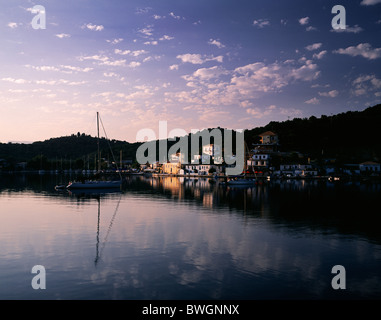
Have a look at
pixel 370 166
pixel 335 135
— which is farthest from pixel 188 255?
pixel 335 135

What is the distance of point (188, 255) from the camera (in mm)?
19828

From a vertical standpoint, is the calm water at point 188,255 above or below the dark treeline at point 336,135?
below

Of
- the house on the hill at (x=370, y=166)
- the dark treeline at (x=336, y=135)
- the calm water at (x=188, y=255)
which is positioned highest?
the dark treeline at (x=336, y=135)

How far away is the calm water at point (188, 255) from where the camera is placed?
14.3 metres

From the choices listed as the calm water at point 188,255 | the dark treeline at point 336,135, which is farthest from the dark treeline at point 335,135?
the calm water at point 188,255

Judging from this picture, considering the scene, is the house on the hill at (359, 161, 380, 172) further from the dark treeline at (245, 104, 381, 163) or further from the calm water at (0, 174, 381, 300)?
the calm water at (0, 174, 381, 300)

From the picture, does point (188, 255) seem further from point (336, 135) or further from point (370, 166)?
point (336, 135)

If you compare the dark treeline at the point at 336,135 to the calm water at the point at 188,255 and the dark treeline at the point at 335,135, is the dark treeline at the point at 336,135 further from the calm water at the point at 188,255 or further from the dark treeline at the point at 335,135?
the calm water at the point at 188,255

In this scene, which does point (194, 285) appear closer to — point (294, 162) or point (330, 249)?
point (330, 249)

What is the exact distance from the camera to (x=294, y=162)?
438ft

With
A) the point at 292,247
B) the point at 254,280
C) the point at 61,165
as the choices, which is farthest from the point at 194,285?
the point at 61,165
